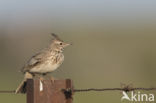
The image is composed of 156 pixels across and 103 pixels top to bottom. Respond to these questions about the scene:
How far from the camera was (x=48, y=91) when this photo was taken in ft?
32.8

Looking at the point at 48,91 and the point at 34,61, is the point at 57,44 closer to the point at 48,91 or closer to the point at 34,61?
the point at 34,61

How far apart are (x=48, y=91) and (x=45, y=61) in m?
2.89

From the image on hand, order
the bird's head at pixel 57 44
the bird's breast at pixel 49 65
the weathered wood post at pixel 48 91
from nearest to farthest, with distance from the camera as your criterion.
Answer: the weathered wood post at pixel 48 91
the bird's breast at pixel 49 65
the bird's head at pixel 57 44

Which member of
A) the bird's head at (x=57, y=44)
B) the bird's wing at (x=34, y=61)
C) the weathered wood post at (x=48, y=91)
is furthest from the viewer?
the bird's head at (x=57, y=44)

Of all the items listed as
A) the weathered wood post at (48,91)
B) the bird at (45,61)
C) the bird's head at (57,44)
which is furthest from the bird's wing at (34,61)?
the weathered wood post at (48,91)

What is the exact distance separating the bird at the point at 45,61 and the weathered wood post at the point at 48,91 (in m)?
2.44

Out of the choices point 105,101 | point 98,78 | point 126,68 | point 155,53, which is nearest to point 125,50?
point 155,53

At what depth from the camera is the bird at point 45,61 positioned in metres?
12.6

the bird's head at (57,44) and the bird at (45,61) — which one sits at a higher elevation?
the bird's head at (57,44)

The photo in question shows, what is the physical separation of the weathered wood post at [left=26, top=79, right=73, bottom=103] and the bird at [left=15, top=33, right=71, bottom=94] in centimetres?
244

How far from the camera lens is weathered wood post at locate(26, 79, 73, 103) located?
9.95m

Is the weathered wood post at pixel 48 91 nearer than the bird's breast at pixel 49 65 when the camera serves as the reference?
Yes

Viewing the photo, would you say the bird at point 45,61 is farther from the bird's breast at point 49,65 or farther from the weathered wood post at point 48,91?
the weathered wood post at point 48,91

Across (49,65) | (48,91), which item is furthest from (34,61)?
(48,91)
